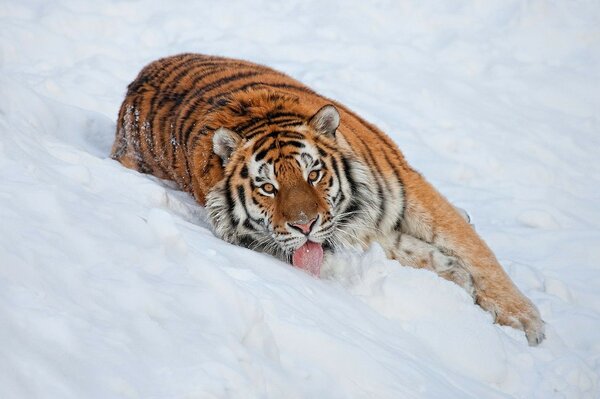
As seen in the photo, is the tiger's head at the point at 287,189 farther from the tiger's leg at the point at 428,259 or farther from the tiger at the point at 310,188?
the tiger's leg at the point at 428,259

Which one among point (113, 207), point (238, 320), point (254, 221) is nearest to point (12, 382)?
point (238, 320)

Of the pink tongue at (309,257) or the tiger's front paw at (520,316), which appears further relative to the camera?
the tiger's front paw at (520,316)

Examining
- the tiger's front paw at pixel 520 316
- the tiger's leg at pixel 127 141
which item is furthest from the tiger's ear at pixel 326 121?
the tiger's leg at pixel 127 141

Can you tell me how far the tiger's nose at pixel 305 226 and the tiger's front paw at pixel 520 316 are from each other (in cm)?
77

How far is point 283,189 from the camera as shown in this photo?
2.90m

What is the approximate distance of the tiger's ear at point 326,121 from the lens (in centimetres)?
305

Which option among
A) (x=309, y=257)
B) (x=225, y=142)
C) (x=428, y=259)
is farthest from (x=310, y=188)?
(x=428, y=259)

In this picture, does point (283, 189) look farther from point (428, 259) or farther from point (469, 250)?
point (469, 250)

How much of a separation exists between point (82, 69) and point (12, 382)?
440cm

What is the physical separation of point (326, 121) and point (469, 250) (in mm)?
745

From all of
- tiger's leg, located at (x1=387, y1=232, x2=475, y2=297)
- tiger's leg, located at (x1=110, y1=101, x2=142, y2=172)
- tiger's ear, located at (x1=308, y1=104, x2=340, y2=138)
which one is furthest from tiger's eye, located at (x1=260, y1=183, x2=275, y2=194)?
tiger's leg, located at (x1=110, y1=101, x2=142, y2=172)

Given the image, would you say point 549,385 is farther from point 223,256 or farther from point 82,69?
point 82,69

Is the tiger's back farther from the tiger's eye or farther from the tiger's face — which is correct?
the tiger's eye

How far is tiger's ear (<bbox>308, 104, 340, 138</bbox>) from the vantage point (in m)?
3.05
